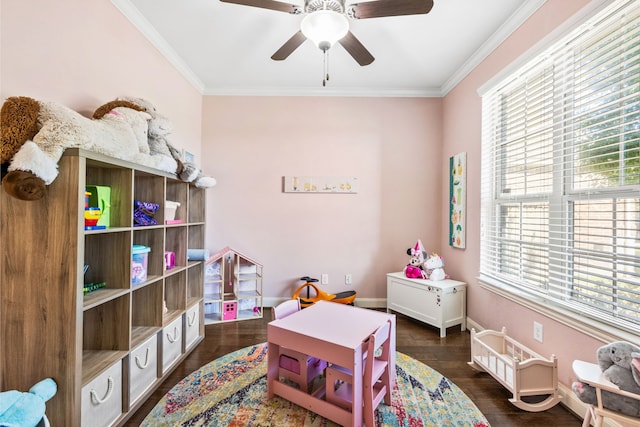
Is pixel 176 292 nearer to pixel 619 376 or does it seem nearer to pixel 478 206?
pixel 619 376

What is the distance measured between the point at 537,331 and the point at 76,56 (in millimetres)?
3522

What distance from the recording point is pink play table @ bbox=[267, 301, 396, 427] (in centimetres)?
138

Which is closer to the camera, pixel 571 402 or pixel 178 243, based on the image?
pixel 571 402

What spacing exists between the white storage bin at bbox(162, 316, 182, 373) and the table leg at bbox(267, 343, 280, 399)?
0.84m

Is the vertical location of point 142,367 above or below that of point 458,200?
below

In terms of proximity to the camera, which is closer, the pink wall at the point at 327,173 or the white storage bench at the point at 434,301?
the white storage bench at the point at 434,301

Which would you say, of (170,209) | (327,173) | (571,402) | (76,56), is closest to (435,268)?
(571,402)

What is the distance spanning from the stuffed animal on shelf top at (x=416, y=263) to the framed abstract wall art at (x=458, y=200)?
38 cm

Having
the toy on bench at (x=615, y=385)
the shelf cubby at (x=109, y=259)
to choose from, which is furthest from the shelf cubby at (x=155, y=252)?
the toy on bench at (x=615, y=385)

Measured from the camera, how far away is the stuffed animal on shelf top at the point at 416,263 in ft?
9.72

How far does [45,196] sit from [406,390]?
91.2 inches

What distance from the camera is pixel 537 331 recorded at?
1.90 m

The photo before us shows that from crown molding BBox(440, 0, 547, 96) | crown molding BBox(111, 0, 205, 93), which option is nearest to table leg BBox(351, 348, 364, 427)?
crown molding BBox(440, 0, 547, 96)

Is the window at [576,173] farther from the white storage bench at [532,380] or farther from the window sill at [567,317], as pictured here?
the white storage bench at [532,380]
